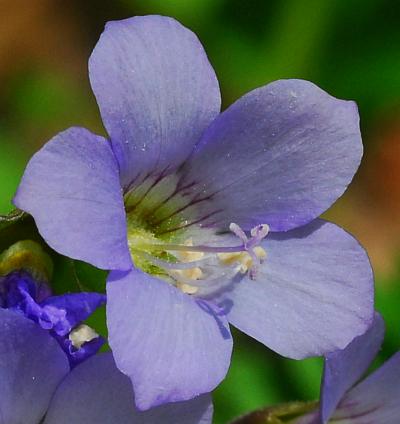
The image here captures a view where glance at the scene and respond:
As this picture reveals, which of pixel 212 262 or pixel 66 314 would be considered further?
pixel 212 262

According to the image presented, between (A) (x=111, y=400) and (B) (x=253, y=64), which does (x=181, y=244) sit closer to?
(A) (x=111, y=400)

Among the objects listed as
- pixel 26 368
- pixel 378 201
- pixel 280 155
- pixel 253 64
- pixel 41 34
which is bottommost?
pixel 378 201

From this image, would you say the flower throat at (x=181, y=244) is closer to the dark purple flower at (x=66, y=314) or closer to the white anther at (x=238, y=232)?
the white anther at (x=238, y=232)

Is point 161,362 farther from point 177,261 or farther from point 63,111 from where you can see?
point 63,111

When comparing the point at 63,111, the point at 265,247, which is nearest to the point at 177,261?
the point at 265,247

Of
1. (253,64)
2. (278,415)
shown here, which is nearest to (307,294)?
(278,415)
